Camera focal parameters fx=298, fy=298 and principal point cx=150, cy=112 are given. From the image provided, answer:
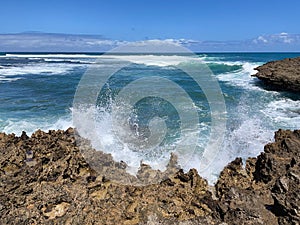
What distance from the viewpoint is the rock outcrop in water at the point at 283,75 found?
17.8 m

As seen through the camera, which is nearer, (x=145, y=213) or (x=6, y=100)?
(x=145, y=213)

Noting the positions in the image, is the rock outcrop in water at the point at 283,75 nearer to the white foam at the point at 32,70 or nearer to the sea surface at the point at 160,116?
the sea surface at the point at 160,116

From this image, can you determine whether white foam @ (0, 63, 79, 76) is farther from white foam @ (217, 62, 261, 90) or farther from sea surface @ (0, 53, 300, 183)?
white foam @ (217, 62, 261, 90)

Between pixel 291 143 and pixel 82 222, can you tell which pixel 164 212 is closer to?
pixel 82 222

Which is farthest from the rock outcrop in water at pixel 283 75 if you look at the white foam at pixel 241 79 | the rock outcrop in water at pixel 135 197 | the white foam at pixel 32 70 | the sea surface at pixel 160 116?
the white foam at pixel 32 70

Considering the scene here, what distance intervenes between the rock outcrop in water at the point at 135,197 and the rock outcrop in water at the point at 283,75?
15.0 meters

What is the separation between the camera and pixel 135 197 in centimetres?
337

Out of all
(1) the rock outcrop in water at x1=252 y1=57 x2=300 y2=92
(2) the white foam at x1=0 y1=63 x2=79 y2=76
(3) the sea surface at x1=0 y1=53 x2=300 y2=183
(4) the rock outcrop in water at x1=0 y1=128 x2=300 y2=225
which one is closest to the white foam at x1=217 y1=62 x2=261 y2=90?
(1) the rock outcrop in water at x1=252 y1=57 x2=300 y2=92

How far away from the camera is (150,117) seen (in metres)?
11.4

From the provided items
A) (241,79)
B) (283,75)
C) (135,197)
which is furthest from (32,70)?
(135,197)

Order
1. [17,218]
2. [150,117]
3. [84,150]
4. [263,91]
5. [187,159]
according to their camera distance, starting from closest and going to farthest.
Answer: [17,218] < [84,150] < [187,159] < [150,117] < [263,91]

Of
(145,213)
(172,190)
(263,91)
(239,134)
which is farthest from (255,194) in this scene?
(263,91)

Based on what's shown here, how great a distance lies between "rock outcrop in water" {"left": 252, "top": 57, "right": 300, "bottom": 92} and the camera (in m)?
17.8

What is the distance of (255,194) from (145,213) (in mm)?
1317
